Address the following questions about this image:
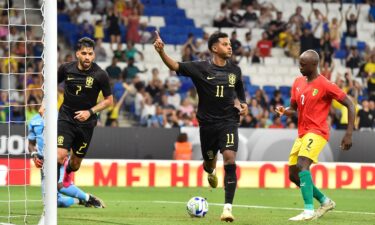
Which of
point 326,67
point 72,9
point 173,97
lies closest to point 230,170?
point 173,97

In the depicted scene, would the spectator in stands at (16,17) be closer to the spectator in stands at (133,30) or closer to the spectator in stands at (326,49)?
the spectator in stands at (133,30)

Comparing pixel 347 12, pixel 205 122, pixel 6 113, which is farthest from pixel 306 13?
pixel 205 122

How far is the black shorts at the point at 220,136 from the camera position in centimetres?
1233

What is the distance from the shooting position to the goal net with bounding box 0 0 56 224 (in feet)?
43.6

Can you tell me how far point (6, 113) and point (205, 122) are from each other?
1040cm

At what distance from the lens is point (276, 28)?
28.6m

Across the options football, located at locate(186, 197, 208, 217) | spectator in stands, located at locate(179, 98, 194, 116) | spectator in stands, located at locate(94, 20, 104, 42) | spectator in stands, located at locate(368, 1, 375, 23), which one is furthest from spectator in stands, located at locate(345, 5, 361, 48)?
football, located at locate(186, 197, 208, 217)

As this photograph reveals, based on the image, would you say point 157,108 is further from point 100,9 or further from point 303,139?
point 303,139

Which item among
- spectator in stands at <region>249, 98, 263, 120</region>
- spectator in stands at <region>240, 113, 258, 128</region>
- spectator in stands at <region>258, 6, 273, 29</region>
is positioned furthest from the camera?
spectator in stands at <region>258, 6, 273, 29</region>

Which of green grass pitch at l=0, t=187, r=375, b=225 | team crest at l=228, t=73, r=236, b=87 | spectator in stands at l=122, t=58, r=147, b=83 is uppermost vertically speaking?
team crest at l=228, t=73, r=236, b=87

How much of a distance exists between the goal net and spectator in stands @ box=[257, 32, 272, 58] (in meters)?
6.27

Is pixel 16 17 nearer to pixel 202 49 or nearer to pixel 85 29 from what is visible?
pixel 85 29

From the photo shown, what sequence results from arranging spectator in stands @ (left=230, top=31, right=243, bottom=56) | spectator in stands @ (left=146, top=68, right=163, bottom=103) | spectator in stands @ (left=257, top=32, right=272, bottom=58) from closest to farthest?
spectator in stands @ (left=146, top=68, right=163, bottom=103) → spectator in stands @ (left=230, top=31, right=243, bottom=56) → spectator in stands @ (left=257, top=32, right=272, bottom=58)

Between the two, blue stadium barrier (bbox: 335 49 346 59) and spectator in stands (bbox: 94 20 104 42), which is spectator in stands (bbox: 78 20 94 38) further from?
blue stadium barrier (bbox: 335 49 346 59)
